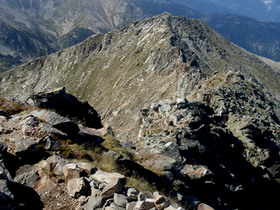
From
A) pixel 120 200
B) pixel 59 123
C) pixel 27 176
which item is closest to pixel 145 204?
pixel 120 200

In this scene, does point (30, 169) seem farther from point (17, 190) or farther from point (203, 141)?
point (203, 141)

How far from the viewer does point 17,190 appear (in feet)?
20.8

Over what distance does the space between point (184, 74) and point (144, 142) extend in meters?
45.0

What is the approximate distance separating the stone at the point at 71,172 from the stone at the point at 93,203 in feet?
4.13

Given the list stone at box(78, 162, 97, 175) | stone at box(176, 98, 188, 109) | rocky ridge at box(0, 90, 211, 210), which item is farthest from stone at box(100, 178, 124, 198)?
stone at box(176, 98, 188, 109)

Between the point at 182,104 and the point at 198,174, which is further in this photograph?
the point at 182,104

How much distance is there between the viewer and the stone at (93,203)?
6238mm

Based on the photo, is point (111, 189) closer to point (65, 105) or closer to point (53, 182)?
point (53, 182)

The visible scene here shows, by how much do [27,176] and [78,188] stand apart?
6.61 ft

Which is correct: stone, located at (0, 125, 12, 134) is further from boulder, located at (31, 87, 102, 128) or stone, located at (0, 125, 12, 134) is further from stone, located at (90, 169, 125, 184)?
boulder, located at (31, 87, 102, 128)

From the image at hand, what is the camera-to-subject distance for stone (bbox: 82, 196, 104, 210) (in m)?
6.24

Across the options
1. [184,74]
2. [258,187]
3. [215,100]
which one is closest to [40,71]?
[184,74]

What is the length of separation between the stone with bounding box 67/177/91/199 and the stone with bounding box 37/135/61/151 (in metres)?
2.35

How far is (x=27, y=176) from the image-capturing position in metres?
7.06
